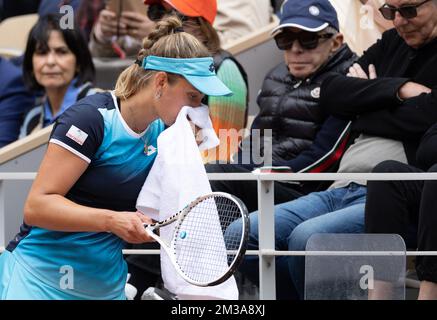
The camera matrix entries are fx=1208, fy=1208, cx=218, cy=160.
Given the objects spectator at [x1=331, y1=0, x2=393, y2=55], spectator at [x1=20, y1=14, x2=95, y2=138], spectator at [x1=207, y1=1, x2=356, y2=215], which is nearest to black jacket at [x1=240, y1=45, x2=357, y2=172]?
spectator at [x1=207, y1=1, x2=356, y2=215]

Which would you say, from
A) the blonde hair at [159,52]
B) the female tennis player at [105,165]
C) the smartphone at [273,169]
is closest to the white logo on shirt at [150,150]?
the female tennis player at [105,165]

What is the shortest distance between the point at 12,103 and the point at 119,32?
81 cm

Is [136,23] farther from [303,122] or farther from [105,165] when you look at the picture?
[105,165]

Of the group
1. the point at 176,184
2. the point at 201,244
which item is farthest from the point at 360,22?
the point at 201,244

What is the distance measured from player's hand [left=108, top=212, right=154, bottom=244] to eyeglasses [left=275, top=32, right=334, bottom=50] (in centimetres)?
222

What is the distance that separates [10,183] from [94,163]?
7.47 feet

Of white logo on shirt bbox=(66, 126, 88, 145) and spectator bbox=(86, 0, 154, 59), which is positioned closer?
white logo on shirt bbox=(66, 126, 88, 145)

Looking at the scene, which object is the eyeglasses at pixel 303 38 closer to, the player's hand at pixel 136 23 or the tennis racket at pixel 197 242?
the player's hand at pixel 136 23

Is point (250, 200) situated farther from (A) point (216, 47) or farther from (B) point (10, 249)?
(B) point (10, 249)

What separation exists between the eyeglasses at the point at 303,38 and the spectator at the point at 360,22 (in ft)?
1.27

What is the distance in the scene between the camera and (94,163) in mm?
4367

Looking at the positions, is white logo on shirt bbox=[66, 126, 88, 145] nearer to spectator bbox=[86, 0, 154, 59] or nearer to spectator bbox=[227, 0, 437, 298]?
spectator bbox=[227, 0, 437, 298]

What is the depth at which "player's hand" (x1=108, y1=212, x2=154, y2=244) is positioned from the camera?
159 inches
